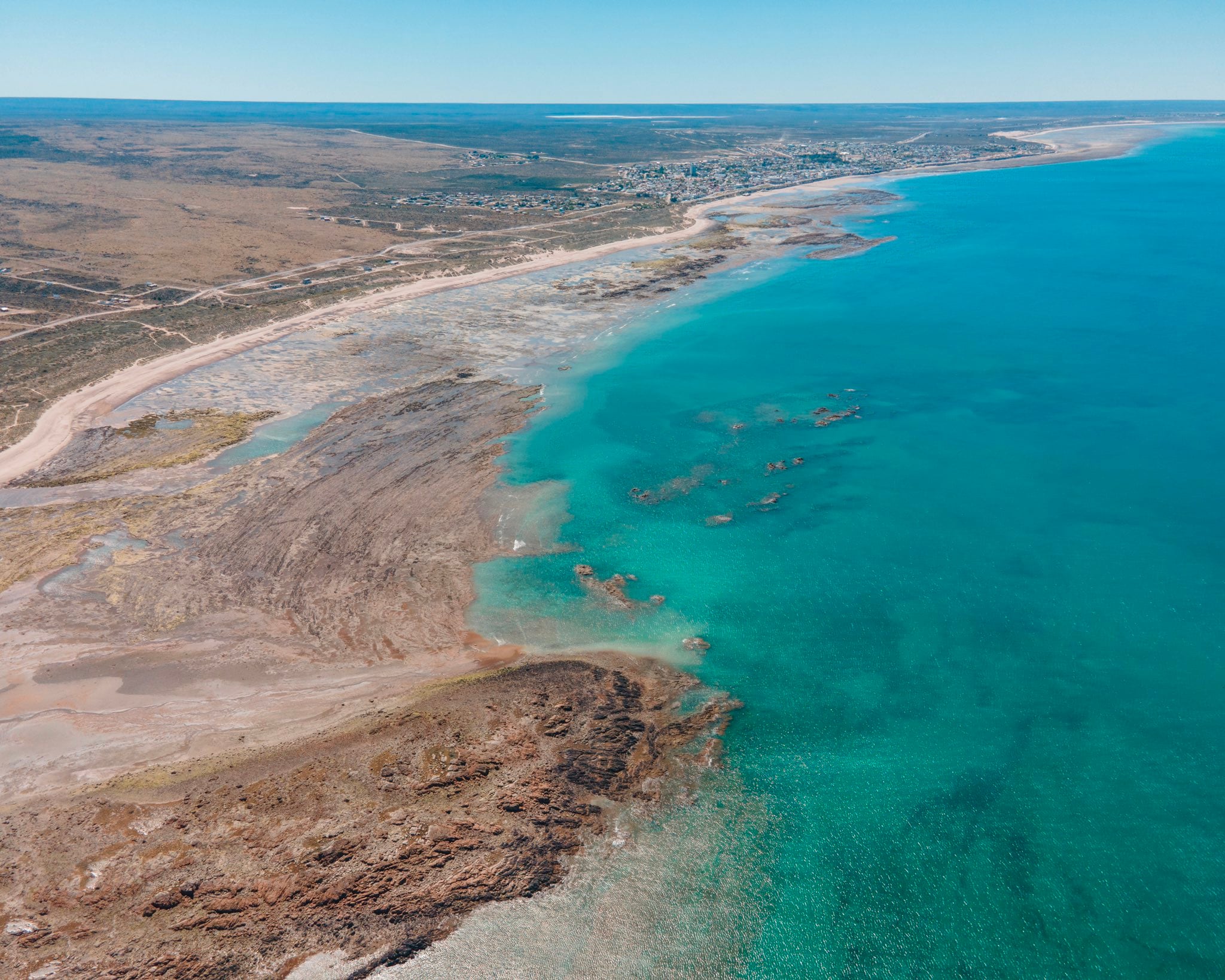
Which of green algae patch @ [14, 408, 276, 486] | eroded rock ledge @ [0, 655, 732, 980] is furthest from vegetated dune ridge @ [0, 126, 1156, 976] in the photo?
green algae patch @ [14, 408, 276, 486]

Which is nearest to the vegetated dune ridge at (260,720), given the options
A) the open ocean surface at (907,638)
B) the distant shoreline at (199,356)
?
the open ocean surface at (907,638)

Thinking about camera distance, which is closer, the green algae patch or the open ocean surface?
the open ocean surface

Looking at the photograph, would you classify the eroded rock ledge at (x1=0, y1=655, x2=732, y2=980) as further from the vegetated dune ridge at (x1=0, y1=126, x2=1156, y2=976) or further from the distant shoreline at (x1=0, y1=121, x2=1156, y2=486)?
the distant shoreline at (x1=0, y1=121, x2=1156, y2=486)

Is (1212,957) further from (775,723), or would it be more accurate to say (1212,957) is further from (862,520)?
(862,520)

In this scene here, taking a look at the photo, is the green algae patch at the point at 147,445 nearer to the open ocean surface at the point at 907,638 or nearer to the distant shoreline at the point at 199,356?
the distant shoreline at the point at 199,356

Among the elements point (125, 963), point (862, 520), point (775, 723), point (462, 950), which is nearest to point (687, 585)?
point (775, 723)

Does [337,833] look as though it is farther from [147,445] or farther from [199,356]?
[199,356]
